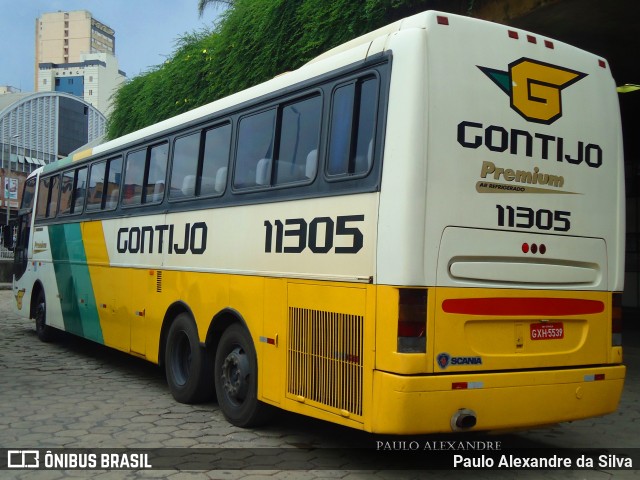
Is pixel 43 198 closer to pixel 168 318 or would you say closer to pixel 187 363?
pixel 168 318

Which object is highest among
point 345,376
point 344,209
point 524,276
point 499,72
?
point 499,72

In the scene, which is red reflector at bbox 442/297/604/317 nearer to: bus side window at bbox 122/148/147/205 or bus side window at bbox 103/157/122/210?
bus side window at bbox 122/148/147/205

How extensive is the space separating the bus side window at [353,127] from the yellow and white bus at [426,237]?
0.05 ft

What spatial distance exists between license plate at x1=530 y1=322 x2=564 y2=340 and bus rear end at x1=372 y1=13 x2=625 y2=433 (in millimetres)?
12

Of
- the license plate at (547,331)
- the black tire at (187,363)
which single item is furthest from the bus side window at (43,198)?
the license plate at (547,331)

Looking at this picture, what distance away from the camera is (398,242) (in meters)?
4.66

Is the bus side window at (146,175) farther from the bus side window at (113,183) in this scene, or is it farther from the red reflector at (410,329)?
the red reflector at (410,329)

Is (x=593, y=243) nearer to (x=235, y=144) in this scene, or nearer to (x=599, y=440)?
(x=599, y=440)

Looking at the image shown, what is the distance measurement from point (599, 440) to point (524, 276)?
7.57 feet

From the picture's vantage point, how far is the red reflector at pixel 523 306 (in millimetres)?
4816

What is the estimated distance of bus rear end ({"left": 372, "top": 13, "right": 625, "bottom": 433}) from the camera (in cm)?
466

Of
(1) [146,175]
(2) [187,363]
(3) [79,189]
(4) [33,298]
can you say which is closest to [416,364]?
(2) [187,363]

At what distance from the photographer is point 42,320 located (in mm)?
12344

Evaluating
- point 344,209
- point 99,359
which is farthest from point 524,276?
point 99,359
